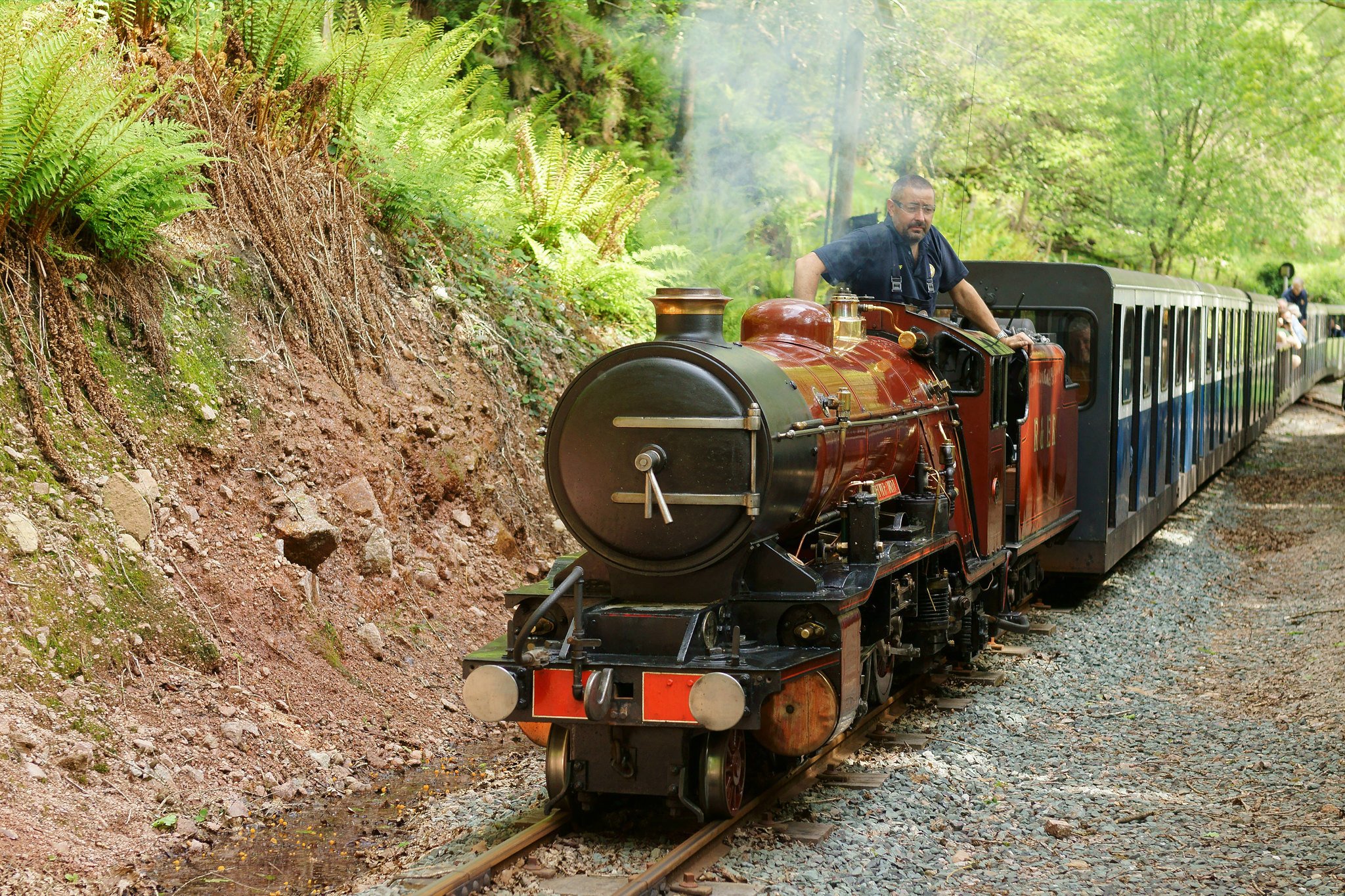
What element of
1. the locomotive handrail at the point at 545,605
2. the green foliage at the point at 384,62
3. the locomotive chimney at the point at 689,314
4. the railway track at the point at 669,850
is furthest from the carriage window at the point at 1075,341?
the locomotive handrail at the point at 545,605

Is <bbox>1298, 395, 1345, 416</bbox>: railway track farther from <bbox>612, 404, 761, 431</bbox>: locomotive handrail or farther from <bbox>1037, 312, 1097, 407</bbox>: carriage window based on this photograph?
<bbox>612, 404, 761, 431</bbox>: locomotive handrail

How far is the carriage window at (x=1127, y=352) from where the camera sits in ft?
35.2

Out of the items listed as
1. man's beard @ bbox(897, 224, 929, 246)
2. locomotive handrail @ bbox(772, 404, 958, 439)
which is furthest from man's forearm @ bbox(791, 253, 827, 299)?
locomotive handrail @ bbox(772, 404, 958, 439)

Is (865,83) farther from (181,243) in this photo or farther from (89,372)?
(89,372)

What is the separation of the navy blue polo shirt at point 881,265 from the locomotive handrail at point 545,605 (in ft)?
11.2

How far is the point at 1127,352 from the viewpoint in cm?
1096

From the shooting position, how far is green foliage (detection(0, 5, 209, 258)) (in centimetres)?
613

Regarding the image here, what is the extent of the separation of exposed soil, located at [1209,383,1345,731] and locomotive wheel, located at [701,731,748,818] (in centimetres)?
370

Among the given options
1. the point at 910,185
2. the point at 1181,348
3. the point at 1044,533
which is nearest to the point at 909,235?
the point at 910,185

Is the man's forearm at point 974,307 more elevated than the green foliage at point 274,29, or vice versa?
the green foliage at point 274,29

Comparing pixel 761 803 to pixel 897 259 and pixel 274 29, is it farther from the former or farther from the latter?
pixel 274 29

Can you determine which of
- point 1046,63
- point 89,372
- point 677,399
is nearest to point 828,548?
point 677,399

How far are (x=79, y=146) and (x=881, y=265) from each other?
4.67 metres

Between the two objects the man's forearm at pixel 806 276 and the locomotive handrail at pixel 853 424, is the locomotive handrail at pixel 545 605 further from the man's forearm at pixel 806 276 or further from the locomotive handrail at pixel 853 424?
the man's forearm at pixel 806 276
